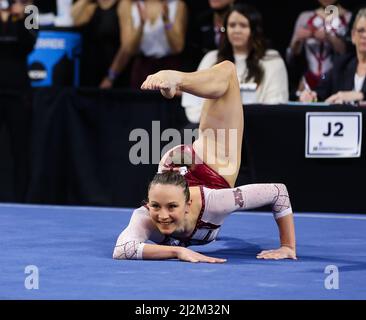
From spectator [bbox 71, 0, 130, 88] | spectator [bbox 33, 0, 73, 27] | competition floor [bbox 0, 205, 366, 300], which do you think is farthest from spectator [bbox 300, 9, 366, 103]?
spectator [bbox 33, 0, 73, 27]

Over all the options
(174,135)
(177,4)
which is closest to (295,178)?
(174,135)

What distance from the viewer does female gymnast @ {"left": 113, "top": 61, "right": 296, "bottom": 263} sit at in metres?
5.01

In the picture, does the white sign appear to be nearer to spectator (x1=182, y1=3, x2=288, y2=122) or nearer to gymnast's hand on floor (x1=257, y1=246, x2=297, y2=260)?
spectator (x1=182, y1=3, x2=288, y2=122)

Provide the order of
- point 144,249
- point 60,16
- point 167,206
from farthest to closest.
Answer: point 60,16
point 144,249
point 167,206

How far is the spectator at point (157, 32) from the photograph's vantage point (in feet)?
27.9

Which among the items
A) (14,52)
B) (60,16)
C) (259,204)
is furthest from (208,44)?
(259,204)

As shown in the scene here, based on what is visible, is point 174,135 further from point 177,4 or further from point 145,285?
point 145,285

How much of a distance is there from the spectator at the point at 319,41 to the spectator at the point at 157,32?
985 mm

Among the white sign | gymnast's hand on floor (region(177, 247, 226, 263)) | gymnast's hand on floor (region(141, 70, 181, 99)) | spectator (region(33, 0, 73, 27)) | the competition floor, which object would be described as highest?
spectator (region(33, 0, 73, 27))

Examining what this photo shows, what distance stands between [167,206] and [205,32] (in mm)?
3823

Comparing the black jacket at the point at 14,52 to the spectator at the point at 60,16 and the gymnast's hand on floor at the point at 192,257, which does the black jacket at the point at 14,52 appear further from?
the gymnast's hand on floor at the point at 192,257

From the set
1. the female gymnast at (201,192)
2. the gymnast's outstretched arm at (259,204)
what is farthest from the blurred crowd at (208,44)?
the gymnast's outstretched arm at (259,204)

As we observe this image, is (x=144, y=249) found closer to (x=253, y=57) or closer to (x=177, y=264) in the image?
(x=177, y=264)

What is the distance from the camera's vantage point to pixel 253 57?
766cm
